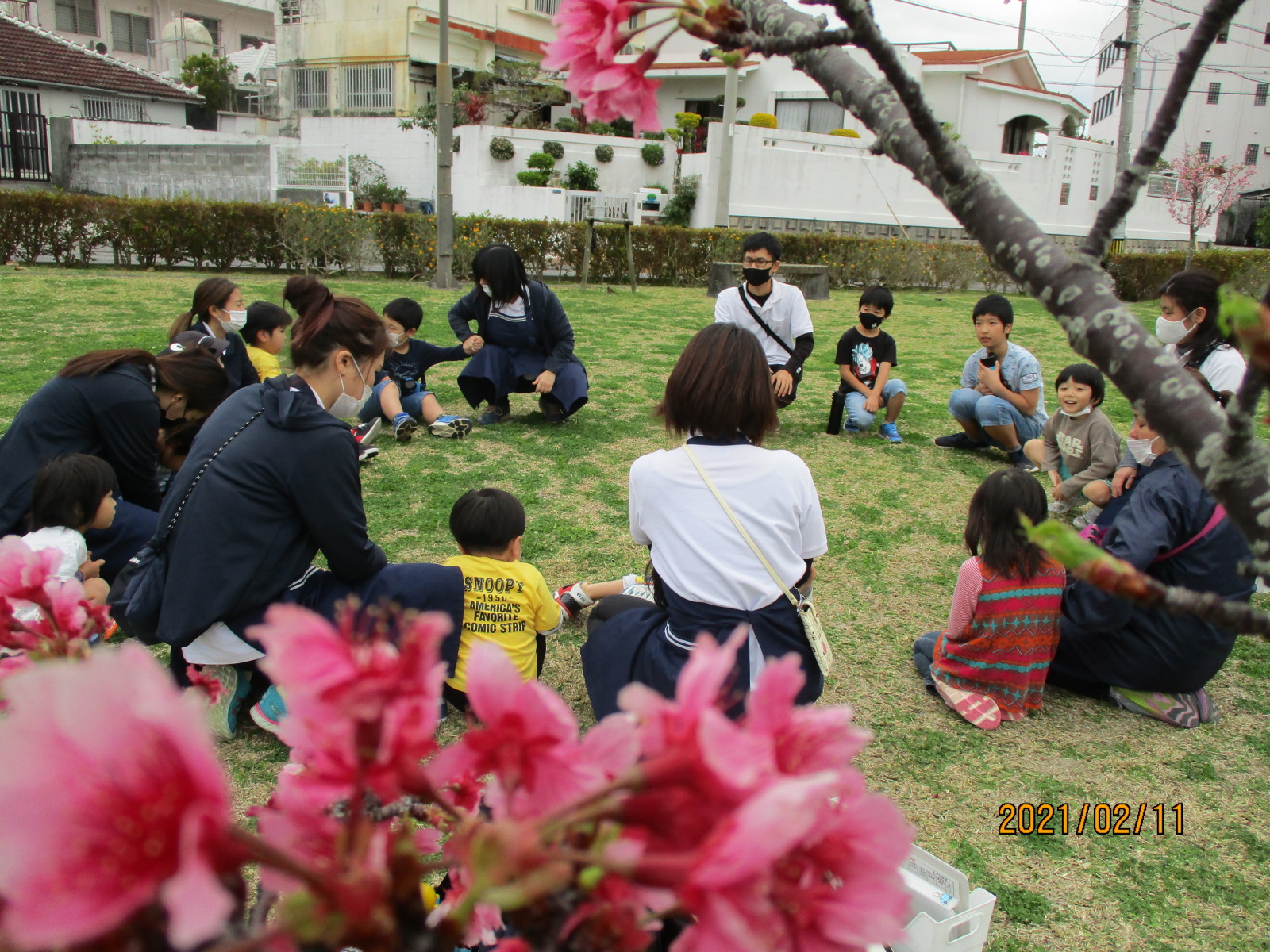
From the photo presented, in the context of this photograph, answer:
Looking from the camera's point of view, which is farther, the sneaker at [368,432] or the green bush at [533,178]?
the green bush at [533,178]

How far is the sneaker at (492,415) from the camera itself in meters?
6.67

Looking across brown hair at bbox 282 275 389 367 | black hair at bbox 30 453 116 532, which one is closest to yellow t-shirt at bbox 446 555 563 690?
brown hair at bbox 282 275 389 367

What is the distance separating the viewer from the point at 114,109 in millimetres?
25734

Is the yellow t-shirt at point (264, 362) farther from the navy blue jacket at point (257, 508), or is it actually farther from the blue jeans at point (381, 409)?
the navy blue jacket at point (257, 508)

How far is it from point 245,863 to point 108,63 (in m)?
31.8

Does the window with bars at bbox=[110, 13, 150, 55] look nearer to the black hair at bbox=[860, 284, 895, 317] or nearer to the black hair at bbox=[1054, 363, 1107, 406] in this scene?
A: the black hair at bbox=[860, 284, 895, 317]

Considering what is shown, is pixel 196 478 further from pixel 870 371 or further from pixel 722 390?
pixel 870 371

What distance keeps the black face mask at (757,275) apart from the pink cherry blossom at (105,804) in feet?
19.7

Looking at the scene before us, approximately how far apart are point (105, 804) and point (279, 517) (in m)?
2.54

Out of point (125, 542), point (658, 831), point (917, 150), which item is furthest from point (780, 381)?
point (658, 831)

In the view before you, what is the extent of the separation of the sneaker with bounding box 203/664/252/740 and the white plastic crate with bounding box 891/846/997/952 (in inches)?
82.1

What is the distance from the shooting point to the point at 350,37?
104ft

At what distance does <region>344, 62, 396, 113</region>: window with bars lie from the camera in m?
31.1

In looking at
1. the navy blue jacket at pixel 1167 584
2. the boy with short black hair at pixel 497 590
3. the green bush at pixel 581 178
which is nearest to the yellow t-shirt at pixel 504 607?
the boy with short black hair at pixel 497 590
